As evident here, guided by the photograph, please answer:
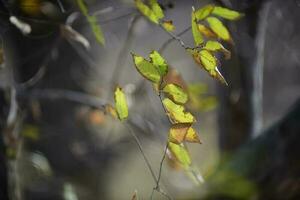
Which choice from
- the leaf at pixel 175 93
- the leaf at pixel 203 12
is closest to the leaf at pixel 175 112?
the leaf at pixel 175 93

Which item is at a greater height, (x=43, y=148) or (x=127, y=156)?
(x=43, y=148)

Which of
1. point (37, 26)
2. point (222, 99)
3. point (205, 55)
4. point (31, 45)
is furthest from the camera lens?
point (31, 45)

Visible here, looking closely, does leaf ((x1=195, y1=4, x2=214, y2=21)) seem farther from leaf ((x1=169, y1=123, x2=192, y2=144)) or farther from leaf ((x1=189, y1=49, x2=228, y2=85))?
leaf ((x1=169, y1=123, x2=192, y2=144))

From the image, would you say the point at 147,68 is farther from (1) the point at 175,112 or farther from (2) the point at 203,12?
(2) the point at 203,12

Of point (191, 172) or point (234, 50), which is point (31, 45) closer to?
point (234, 50)

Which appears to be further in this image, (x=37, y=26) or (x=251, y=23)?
(x=251, y=23)

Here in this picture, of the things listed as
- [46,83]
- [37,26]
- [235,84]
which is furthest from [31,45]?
[235,84]
